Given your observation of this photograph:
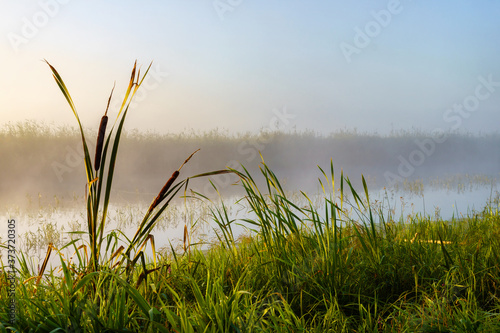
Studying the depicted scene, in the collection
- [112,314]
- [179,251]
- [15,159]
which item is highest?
[15,159]

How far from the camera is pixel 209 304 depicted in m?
1.63

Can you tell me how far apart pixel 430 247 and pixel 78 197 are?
19.1 ft

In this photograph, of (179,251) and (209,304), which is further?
(179,251)

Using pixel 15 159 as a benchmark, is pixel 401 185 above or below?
below

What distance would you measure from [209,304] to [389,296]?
103 cm

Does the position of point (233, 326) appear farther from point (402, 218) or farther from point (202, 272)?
point (402, 218)

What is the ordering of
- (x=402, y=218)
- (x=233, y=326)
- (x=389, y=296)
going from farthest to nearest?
1. (x=402, y=218)
2. (x=389, y=296)
3. (x=233, y=326)

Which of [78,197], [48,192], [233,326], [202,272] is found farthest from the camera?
[48,192]

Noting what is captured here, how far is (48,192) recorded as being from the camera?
7.25m

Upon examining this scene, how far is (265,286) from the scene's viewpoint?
207 cm

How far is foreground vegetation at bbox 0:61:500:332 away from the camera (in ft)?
5.20

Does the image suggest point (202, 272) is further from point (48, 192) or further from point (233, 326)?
point (48, 192)

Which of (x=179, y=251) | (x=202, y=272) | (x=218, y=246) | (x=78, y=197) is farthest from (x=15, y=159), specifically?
(x=202, y=272)

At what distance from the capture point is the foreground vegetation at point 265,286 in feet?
5.20
